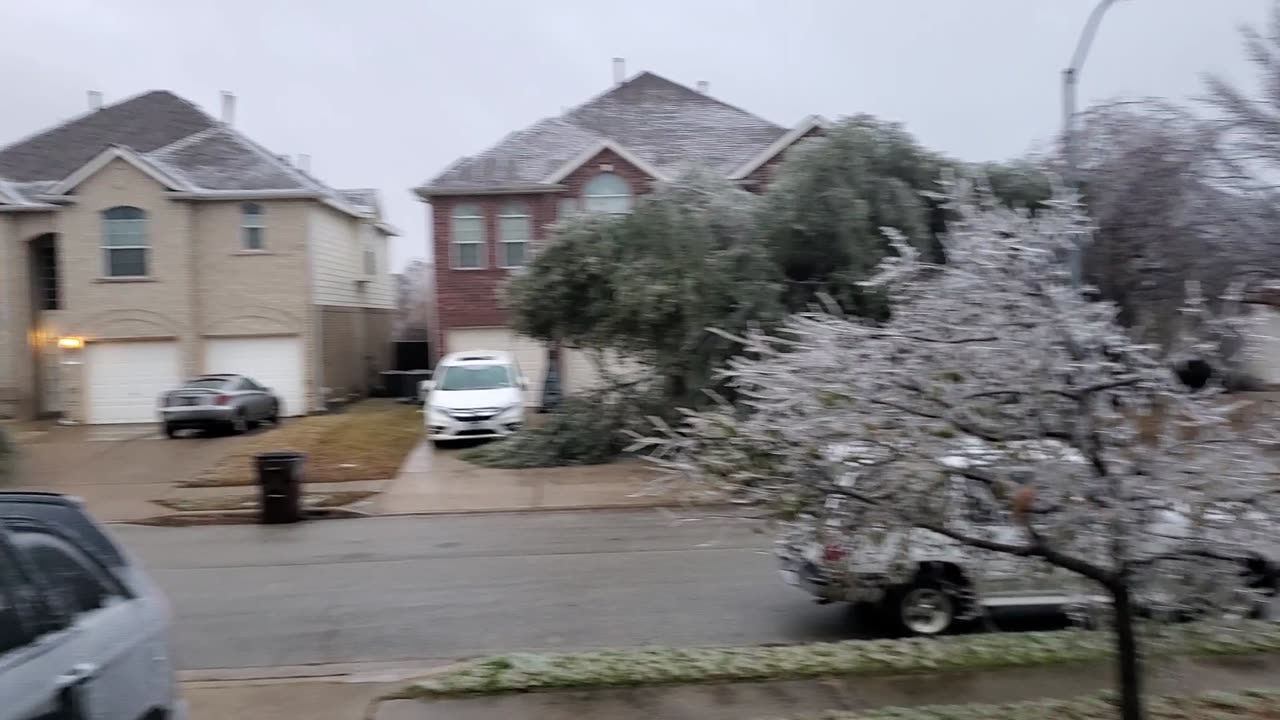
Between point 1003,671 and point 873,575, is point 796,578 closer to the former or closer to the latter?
point 1003,671

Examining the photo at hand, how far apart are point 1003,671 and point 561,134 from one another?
25642 millimetres

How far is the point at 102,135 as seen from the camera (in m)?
31.0

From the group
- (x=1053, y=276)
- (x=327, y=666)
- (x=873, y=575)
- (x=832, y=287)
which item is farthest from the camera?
(x=832, y=287)

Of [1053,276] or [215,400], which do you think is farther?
[215,400]

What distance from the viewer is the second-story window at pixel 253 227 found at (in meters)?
27.5

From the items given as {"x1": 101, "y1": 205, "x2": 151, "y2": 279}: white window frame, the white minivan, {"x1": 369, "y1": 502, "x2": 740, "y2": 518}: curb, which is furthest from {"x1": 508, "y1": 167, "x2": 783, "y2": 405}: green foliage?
{"x1": 101, "y1": 205, "x2": 151, "y2": 279}: white window frame

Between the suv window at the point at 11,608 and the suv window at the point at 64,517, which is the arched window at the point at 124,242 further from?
the suv window at the point at 11,608

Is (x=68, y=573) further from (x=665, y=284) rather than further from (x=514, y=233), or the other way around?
(x=514, y=233)

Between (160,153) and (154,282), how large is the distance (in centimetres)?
391

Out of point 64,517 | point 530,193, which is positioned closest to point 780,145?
point 530,193

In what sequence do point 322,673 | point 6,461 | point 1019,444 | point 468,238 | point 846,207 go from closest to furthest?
1. point 1019,444
2. point 322,673
3. point 846,207
4. point 6,461
5. point 468,238

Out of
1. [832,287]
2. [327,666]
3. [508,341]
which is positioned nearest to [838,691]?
[327,666]

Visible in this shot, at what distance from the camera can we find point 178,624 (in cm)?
918

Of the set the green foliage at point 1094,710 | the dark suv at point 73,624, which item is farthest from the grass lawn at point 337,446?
the dark suv at point 73,624
